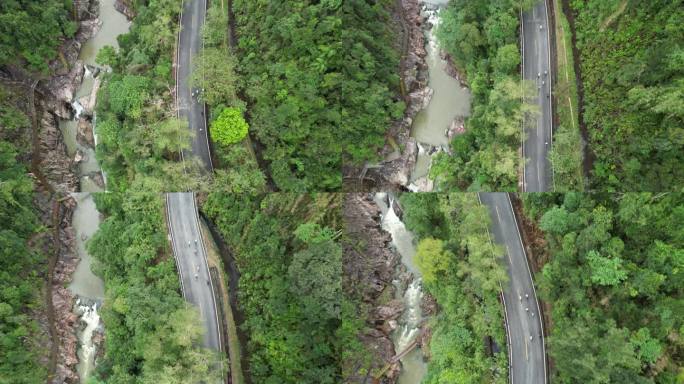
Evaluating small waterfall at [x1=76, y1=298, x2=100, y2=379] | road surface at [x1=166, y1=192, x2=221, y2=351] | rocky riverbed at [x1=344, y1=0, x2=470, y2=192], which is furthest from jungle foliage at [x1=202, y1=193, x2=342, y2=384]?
small waterfall at [x1=76, y1=298, x2=100, y2=379]

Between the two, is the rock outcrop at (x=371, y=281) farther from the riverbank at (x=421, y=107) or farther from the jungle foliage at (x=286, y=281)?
the riverbank at (x=421, y=107)

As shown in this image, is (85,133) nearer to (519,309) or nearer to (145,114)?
(145,114)

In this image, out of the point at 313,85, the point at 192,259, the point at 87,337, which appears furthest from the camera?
the point at 87,337

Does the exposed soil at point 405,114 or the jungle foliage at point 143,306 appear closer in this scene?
the jungle foliage at point 143,306

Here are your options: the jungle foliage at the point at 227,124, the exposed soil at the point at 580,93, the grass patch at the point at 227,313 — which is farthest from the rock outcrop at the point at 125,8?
the exposed soil at the point at 580,93

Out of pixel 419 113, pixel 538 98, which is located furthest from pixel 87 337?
pixel 538 98

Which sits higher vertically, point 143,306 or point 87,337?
point 143,306
